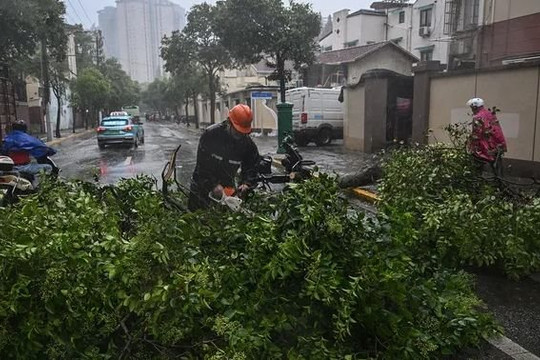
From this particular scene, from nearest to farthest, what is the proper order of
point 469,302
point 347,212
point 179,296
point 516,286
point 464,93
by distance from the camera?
point 179,296 → point 347,212 → point 469,302 → point 516,286 → point 464,93

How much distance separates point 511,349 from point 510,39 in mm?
14592

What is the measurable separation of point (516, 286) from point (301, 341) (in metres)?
2.79

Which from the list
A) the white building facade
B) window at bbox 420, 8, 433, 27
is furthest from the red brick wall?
window at bbox 420, 8, 433, 27

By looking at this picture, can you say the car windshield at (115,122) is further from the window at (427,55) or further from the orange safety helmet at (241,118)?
the window at (427,55)

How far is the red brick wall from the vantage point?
47.7 feet

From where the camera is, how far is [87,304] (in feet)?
8.55

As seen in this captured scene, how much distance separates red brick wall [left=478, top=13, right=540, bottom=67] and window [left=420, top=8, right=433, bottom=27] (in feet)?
60.7

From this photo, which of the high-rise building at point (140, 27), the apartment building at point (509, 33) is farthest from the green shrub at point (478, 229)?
the high-rise building at point (140, 27)

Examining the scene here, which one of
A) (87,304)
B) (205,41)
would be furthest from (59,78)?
(87,304)

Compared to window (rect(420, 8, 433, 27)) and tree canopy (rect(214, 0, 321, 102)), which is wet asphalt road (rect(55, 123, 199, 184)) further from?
window (rect(420, 8, 433, 27))

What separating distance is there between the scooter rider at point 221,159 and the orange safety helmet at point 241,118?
0.06 meters

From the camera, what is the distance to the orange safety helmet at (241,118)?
4.34m

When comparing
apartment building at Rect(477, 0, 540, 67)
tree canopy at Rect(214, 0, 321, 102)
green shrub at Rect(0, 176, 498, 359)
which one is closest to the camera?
green shrub at Rect(0, 176, 498, 359)

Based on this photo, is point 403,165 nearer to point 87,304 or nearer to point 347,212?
point 347,212
